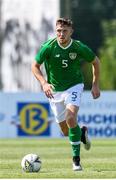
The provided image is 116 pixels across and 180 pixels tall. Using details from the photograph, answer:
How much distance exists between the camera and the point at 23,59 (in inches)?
1779

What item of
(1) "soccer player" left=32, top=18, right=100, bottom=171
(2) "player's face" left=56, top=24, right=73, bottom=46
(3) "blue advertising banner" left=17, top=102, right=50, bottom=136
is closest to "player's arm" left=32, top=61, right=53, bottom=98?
(1) "soccer player" left=32, top=18, right=100, bottom=171

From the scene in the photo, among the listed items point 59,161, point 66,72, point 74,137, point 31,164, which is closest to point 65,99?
point 66,72

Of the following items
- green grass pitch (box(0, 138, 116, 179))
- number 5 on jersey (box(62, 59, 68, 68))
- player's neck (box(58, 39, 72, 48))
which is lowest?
green grass pitch (box(0, 138, 116, 179))

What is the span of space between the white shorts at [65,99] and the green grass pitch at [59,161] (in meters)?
0.92

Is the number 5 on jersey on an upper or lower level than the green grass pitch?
upper

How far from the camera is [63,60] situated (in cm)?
1461

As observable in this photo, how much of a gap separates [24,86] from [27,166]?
31644 millimetres

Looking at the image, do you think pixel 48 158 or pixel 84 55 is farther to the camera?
pixel 48 158

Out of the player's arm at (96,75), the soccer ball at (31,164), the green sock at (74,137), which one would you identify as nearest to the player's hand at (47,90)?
the green sock at (74,137)

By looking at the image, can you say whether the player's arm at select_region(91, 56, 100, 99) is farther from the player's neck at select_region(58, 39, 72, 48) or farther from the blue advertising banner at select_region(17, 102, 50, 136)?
the blue advertising banner at select_region(17, 102, 50, 136)

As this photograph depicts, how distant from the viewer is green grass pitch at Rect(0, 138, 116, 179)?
1353 centimetres

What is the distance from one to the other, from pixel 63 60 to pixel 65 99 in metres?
0.62

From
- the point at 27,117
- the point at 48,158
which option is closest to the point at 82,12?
the point at 27,117

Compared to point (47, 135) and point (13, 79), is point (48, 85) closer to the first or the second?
point (47, 135)
